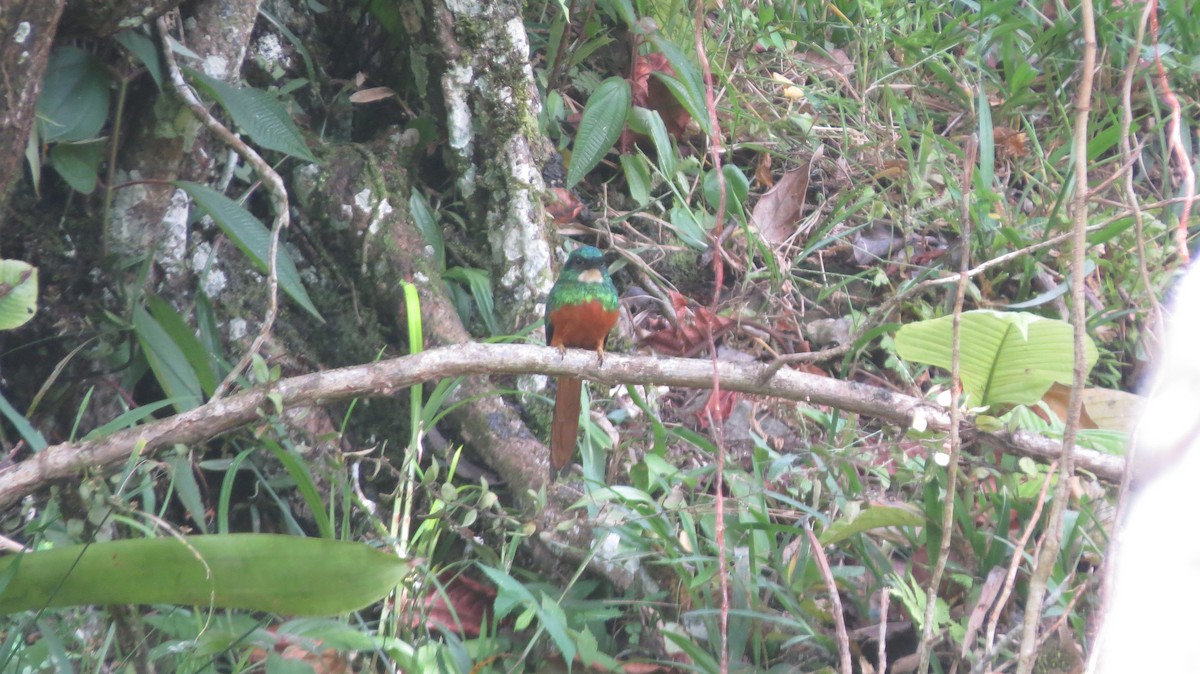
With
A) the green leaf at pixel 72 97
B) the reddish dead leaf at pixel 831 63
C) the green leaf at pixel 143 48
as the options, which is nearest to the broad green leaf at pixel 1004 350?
the green leaf at pixel 143 48

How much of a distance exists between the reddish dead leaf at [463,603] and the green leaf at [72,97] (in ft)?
4.09

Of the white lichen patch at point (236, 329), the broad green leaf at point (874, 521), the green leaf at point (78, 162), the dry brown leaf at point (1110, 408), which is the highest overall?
the green leaf at point (78, 162)

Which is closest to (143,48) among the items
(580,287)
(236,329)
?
(236,329)

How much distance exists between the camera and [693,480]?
2.38m

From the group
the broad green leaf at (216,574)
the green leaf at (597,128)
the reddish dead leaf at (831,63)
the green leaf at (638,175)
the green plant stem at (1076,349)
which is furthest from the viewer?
the reddish dead leaf at (831,63)

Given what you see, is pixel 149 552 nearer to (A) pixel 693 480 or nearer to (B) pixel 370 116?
(A) pixel 693 480

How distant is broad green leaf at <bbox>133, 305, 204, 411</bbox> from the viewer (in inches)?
85.7

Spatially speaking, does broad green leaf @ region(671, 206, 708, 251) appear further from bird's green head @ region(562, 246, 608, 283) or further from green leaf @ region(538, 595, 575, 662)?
green leaf @ region(538, 595, 575, 662)

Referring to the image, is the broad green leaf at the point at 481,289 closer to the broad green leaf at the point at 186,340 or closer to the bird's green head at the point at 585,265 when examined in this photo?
the bird's green head at the point at 585,265

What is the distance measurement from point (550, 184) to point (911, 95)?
1.79m

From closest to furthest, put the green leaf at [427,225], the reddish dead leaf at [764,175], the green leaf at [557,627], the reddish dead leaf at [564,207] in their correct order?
the green leaf at [557,627], the green leaf at [427,225], the reddish dead leaf at [564,207], the reddish dead leaf at [764,175]

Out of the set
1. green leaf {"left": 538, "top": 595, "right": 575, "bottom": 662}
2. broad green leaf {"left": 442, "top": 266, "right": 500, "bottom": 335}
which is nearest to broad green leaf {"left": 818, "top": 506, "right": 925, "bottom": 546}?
green leaf {"left": 538, "top": 595, "right": 575, "bottom": 662}

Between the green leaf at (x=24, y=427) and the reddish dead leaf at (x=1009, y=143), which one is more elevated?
the green leaf at (x=24, y=427)

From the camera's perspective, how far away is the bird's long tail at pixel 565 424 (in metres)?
2.38
